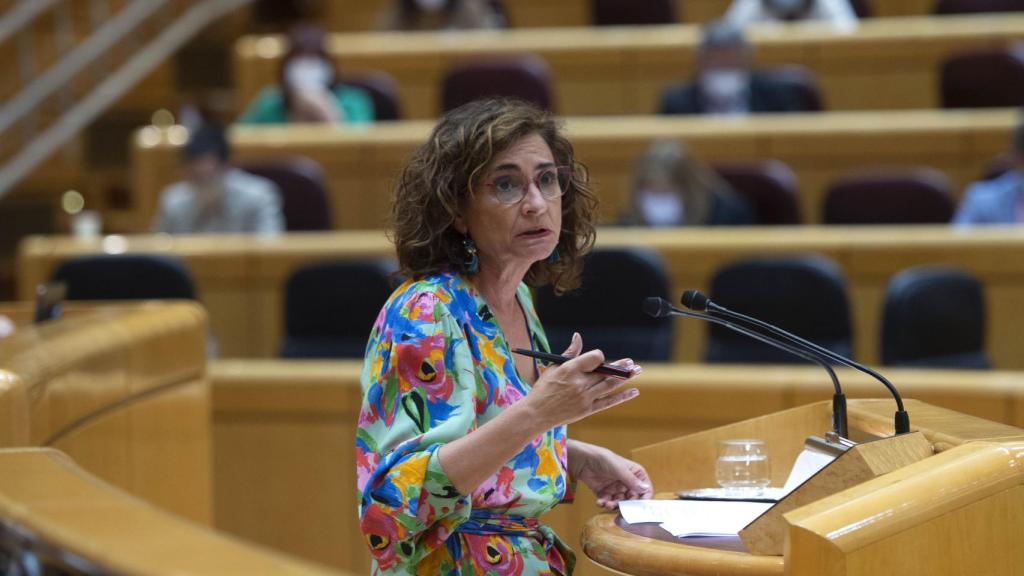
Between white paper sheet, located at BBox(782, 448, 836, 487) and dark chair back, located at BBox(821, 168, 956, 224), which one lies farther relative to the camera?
dark chair back, located at BBox(821, 168, 956, 224)

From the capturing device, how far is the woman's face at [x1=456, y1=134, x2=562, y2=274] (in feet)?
4.92

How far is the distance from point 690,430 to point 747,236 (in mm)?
1096

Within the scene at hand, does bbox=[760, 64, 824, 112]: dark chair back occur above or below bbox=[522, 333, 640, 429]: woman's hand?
above

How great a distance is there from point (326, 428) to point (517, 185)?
1.65m

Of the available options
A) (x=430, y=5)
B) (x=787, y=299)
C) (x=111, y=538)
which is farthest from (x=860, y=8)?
(x=111, y=538)

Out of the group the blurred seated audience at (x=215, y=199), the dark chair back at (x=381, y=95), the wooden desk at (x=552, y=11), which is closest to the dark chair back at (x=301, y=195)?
the blurred seated audience at (x=215, y=199)

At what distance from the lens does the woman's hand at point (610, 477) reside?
166 centimetres

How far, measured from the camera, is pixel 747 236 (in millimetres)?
3807

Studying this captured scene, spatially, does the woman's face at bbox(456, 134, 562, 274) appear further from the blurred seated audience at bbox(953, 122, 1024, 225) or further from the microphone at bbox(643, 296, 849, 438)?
the blurred seated audience at bbox(953, 122, 1024, 225)

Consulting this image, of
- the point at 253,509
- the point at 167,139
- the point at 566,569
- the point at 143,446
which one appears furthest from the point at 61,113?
the point at 566,569

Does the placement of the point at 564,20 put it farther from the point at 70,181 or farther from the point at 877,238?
the point at 877,238

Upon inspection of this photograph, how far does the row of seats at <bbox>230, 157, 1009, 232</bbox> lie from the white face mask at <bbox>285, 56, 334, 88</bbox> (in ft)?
2.08

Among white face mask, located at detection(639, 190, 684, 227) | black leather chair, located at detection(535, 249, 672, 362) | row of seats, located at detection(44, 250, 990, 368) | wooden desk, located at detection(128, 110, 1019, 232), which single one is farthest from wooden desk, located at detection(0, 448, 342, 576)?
wooden desk, located at detection(128, 110, 1019, 232)

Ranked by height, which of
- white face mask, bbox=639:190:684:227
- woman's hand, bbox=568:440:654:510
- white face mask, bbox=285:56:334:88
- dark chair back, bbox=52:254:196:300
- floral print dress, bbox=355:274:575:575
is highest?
white face mask, bbox=285:56:334:88
